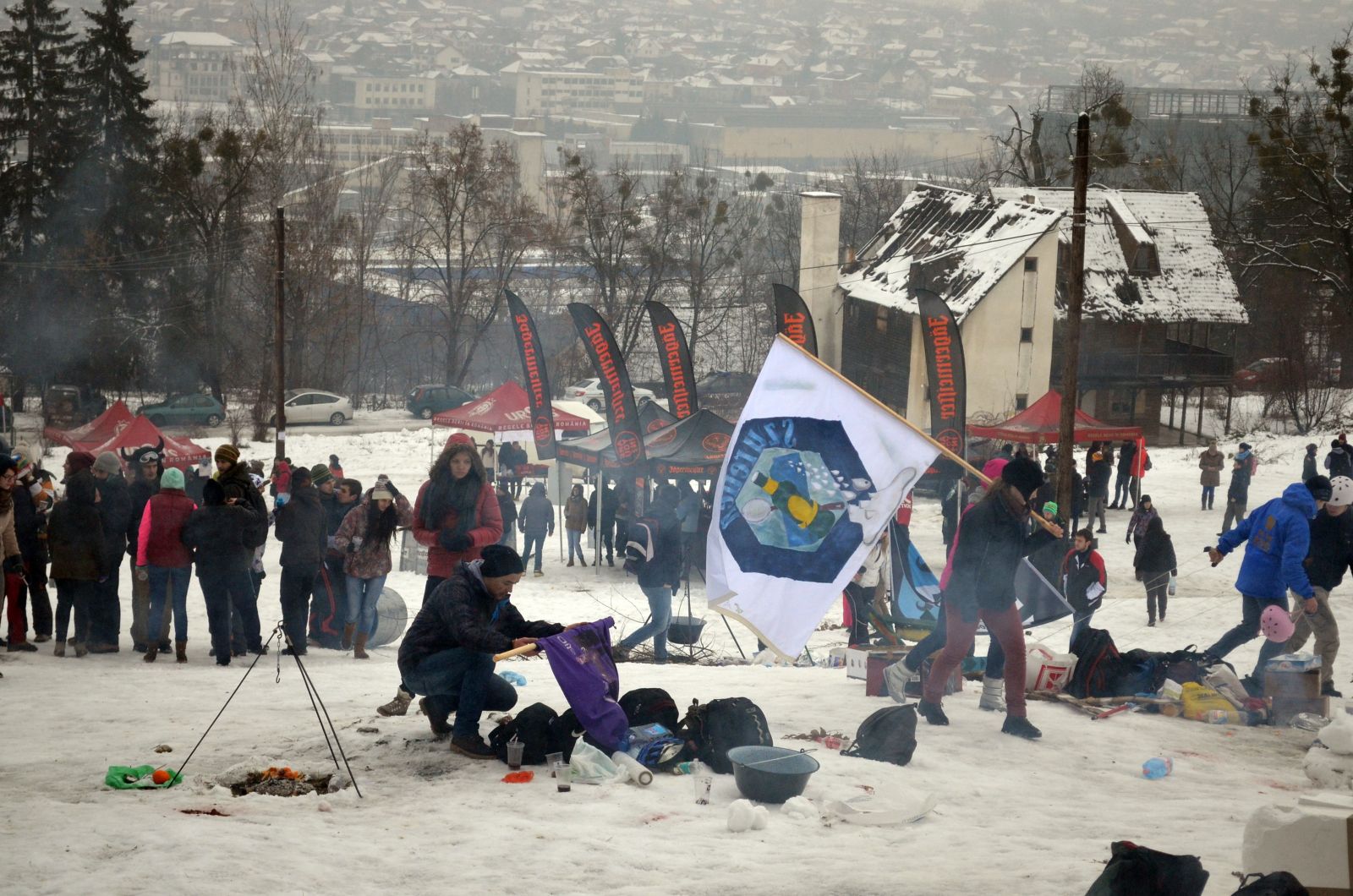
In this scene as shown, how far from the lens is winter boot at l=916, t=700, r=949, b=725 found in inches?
332

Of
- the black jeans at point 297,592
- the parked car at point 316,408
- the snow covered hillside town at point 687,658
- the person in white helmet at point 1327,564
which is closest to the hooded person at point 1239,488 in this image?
the snow covered hillside town at point 687,658

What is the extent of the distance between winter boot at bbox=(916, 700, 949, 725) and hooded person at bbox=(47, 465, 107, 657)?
6533 mm

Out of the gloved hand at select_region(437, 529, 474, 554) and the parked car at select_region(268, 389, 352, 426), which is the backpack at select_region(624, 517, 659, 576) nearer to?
the gloved hand at select_region(437, 529, 474, 554)

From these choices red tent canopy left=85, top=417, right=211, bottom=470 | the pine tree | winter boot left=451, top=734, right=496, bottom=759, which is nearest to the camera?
winter boot left=451, top=734, right=496, bottom=759

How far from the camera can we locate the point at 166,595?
1082cm

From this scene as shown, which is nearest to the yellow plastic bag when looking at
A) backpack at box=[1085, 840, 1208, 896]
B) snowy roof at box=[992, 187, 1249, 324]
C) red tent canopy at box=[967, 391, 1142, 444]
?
backpack at box=[1085, 840, 1208, 896]

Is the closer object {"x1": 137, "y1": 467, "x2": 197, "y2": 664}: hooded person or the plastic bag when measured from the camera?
the plastic bag

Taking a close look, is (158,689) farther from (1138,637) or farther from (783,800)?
(1138,637)

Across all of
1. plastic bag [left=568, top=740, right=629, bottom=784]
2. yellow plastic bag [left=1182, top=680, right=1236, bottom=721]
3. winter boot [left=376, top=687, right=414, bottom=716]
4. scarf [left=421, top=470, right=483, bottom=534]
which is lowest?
yellow plastic bag [left=1182, top=680, right=1236, bottom=721]

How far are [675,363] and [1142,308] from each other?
22.7 meters

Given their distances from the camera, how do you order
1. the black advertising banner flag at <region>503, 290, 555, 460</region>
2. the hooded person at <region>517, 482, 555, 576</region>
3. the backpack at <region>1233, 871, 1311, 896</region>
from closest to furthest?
the backpack at <region>1233, 871, 1311, 896</region> < the hooded person at <region>517, 482, 555, 576</region> < the black advertising banner flag at <region>503, 290, 555, 460</region>

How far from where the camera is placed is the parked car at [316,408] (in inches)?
1577

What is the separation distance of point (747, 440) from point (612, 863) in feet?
10.9

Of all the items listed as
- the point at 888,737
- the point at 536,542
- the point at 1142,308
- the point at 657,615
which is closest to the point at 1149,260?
the point at 1142,308
